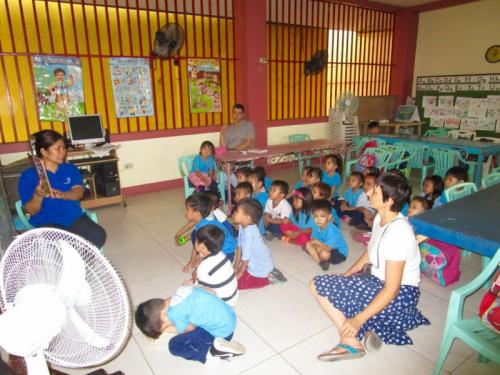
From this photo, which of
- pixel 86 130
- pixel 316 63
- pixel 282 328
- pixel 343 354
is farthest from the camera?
pixel 316 63

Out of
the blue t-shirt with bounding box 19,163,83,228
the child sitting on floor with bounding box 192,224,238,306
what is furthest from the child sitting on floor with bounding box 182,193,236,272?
the blue t-shirt with bounding box 19,163,83,228

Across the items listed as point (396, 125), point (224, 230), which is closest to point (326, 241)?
point (224, 230)

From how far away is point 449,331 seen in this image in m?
1.46

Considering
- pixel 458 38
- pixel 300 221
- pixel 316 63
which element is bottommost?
pixel 300 221

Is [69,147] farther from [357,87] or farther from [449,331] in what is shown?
[357,87]

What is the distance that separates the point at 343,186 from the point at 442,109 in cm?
344

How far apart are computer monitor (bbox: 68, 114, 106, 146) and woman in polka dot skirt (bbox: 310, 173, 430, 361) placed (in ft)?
11.2

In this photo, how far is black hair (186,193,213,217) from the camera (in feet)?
7.93

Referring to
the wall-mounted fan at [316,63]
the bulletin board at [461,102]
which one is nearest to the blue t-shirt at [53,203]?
the wall-mounted fan at [316,63]

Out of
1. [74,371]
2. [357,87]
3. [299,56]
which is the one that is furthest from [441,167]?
[74,371]

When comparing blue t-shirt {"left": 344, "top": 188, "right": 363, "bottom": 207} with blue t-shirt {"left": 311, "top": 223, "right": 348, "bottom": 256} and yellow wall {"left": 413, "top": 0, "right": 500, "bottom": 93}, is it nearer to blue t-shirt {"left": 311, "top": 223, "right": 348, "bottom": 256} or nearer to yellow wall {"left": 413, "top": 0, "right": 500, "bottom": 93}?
blue t-shirt {"left": 311, "top": 223, "right": 348, "bottom": 256}

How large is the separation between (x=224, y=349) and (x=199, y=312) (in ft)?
0.94

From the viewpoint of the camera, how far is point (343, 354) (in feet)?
5.69

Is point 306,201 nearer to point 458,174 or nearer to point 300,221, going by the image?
point 300,221
